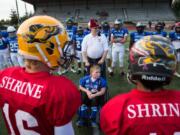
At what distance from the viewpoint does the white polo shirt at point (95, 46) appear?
7781 millimetres

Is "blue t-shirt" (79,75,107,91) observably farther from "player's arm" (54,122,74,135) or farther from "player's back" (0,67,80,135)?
"player's arm" (54,122,74,135)

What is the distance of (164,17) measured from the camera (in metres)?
39.8

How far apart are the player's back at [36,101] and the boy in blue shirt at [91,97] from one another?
327cm

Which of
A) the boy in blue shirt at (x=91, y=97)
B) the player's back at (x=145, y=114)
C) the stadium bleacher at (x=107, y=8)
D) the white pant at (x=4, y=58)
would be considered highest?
the player's back at (x=145, y=114)

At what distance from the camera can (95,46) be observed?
7781mm

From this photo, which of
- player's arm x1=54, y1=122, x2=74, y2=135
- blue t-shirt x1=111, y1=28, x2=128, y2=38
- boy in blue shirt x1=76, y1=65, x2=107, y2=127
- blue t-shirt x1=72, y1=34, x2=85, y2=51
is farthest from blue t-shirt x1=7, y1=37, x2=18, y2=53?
player's arm x1=54, y1=122, x2=74, y2=135

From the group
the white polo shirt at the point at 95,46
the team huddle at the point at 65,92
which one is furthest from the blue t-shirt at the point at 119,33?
the team huddle at the point at 65,92

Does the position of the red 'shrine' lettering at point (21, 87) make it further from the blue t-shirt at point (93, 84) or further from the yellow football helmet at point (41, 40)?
the blue t-shirt at point (93, 84)

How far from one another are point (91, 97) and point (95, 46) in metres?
2.51

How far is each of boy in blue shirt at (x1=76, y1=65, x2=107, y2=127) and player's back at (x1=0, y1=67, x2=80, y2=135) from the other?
327cm

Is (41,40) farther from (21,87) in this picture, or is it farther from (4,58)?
(4,58)

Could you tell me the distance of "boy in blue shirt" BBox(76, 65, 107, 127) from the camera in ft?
17.9

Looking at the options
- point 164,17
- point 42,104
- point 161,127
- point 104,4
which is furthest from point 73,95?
point 104,4

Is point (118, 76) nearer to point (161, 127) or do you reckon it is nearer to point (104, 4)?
point (161, 127)
